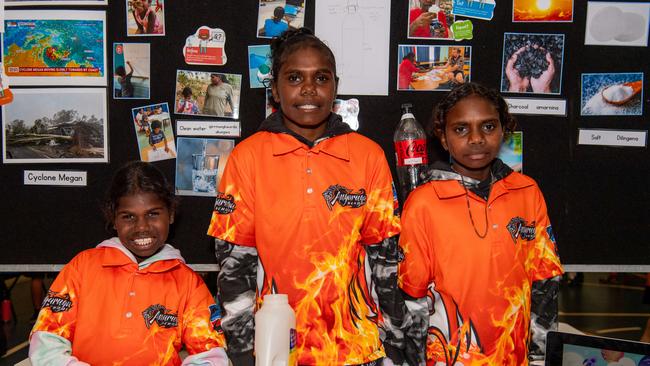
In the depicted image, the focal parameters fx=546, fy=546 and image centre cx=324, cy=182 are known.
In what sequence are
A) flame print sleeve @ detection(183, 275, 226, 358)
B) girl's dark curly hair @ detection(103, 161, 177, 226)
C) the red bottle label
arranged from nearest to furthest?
flame print sleeve @ detection(183, 275, 226, 358) → girl's dark curly hair @ detection(103, 161, 177, 226) → the red bottle label

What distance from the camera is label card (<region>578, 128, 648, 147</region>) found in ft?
8.55

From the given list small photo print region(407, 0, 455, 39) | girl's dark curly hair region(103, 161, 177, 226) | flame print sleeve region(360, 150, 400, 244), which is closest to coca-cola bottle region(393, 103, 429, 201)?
small photo print region(407, 0, 455, 39)

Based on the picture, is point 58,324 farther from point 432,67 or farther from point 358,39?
point 432,67

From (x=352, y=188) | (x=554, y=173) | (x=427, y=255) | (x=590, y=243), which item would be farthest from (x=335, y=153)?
(x=590, y=243)

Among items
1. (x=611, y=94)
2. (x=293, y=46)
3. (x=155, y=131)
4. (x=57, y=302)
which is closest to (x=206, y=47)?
(x=155, y=131)

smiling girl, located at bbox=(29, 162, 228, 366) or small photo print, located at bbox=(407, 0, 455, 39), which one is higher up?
small photo print, located at bbox=(407, 0, 455, 39)

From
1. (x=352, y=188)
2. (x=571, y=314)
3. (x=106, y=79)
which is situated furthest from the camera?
(x=571, y=314)

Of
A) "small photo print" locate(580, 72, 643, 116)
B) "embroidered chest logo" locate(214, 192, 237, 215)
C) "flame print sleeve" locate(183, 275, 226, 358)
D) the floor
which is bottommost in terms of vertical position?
the floor

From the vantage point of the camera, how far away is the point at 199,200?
259cm

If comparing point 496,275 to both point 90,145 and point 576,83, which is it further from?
point 90,145

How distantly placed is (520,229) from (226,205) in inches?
43.8

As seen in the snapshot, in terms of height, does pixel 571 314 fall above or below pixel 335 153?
below

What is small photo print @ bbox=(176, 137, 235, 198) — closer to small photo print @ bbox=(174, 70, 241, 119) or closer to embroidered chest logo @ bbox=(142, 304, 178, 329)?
small photo print @ bbox=(174, 70, 241, 119)

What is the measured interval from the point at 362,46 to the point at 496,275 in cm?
120
